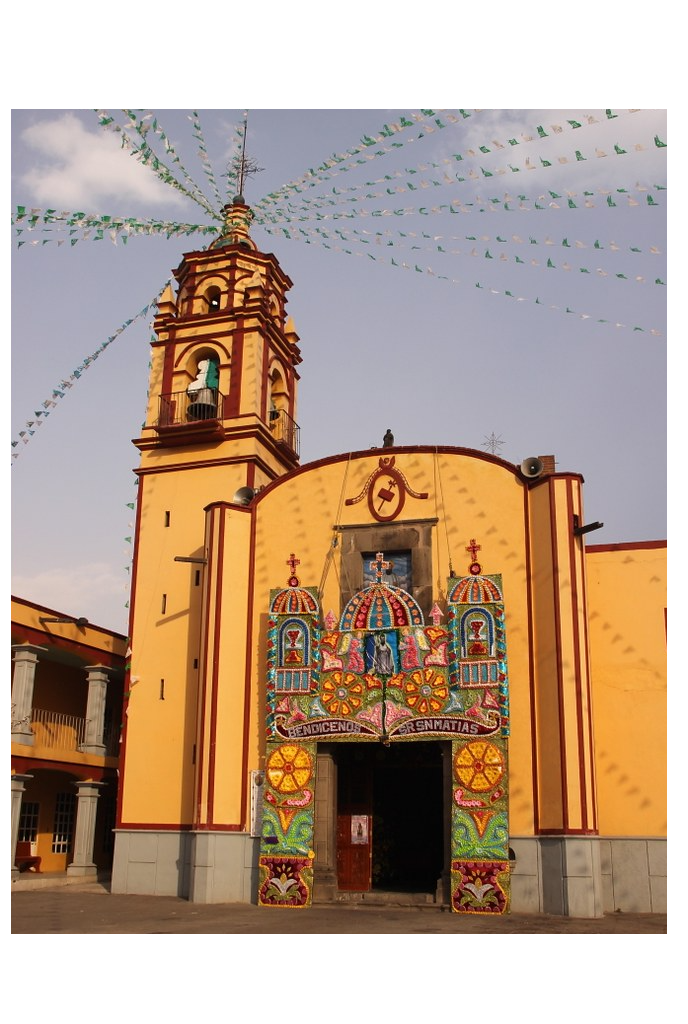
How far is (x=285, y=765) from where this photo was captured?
2052 cm

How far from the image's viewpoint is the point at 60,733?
26.4 meters

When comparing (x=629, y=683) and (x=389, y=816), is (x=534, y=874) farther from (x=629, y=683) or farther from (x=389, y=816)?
(x=389, y=816)

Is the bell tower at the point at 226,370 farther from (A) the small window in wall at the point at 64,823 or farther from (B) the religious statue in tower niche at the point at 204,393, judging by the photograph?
(A) the small window in wall at the point at 64,823

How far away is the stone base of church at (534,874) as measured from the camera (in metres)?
17.9

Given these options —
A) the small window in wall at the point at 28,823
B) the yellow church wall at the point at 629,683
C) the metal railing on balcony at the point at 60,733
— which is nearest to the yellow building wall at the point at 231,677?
the metal railing on balcony at the point at 60,733

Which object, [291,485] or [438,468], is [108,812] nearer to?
A: [291,485]

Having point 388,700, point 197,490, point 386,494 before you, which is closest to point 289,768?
point 388,700

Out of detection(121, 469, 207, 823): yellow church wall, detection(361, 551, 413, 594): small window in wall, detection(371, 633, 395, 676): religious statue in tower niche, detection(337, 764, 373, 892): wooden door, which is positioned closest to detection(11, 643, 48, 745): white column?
detection(121, 469, 207, 823): yellow church wall

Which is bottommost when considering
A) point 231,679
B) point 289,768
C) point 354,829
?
point 354,829

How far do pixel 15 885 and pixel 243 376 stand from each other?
539 inches

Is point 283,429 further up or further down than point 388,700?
further up

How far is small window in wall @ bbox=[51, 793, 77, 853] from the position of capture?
1101 inches

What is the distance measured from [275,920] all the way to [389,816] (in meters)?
5.48

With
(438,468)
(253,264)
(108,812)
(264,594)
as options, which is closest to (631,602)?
(438,468)
